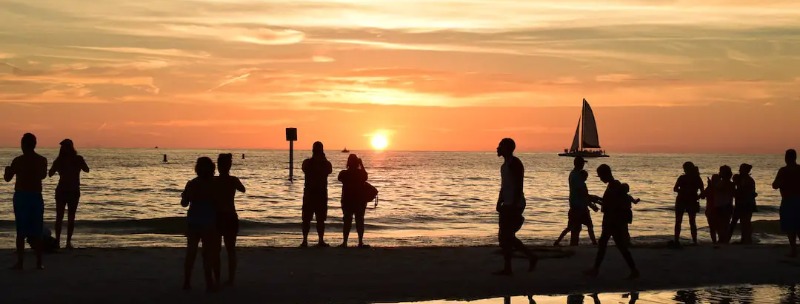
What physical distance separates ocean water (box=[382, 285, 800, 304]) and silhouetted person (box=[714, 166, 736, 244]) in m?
5.87

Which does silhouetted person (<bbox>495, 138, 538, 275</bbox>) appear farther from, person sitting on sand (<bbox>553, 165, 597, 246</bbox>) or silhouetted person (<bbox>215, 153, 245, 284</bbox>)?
person sitting on sand (<bbox>553, 165, 597, 246</bbox>)

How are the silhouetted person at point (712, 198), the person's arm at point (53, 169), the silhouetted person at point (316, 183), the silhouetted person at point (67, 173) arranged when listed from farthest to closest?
the silhouetted person at point (712, 198)
the silhouetted person at point (316, 183)
the silhouetted person at point (67, 173)
the person's arm at point (53, 169)

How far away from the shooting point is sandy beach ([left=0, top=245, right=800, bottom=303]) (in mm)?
11266

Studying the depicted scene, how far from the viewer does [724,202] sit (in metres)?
18.3

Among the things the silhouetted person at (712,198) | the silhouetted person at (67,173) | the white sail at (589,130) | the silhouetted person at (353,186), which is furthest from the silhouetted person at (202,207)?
the white sail at (589,130)

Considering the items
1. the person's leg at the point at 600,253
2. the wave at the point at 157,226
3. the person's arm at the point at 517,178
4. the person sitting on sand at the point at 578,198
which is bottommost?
the wave at the point at 157,226

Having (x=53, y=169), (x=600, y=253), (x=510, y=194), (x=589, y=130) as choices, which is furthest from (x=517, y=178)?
(x=589, y=130)

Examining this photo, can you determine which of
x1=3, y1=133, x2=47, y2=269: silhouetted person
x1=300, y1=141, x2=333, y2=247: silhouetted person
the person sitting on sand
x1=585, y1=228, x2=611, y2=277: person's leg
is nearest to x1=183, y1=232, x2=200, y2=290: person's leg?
x1=3, y1=133, x2=47, y2=269: silhouetted person

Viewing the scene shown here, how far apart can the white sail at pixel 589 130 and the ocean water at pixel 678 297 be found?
112974 millimetres

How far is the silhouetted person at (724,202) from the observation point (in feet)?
59.3

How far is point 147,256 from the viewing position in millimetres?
14680

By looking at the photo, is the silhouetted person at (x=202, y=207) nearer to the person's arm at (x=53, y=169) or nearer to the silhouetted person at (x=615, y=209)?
the person's arm at (x=53, y=169)

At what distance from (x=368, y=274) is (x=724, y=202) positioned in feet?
29.1

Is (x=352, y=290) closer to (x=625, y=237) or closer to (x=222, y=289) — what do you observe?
(x=222, y=289)
